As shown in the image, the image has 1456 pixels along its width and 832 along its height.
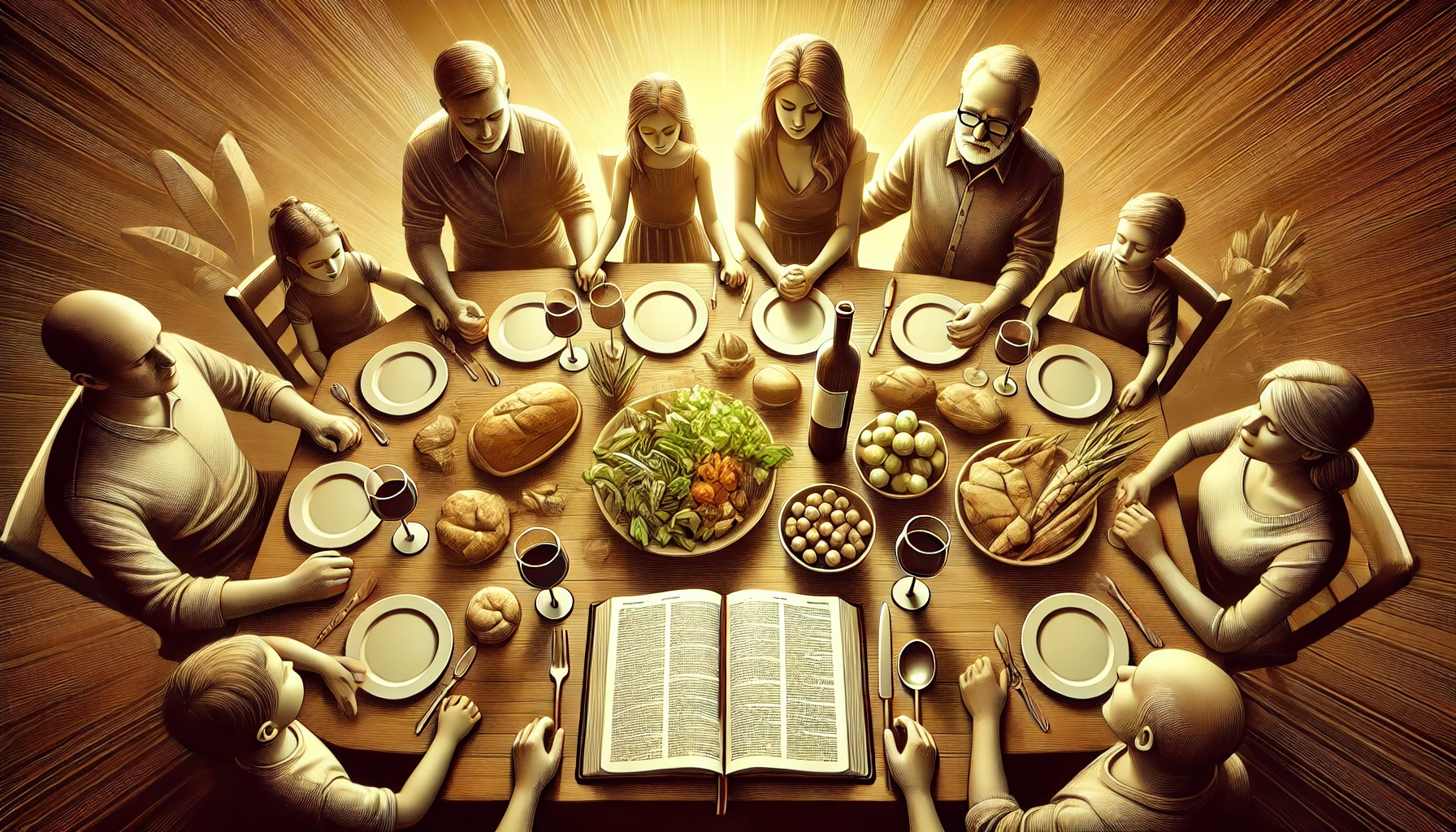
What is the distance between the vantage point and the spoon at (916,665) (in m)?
1.49

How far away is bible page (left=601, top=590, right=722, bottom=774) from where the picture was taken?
1389 mm

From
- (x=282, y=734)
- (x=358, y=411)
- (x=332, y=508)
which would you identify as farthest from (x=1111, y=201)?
(x=282, y=734)

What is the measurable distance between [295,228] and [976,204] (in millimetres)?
2160

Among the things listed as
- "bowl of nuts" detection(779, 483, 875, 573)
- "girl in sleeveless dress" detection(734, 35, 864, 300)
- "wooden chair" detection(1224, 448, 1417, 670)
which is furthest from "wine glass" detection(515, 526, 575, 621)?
"wooden chair" detection(1224, 448, 1417, 670)

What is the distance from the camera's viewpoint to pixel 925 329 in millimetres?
2053

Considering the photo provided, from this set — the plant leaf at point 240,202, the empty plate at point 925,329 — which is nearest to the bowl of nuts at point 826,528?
the empty plate at point 925,329

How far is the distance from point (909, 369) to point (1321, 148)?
121cm

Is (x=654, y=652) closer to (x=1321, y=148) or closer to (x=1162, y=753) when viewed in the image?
(x=1162, y=753)

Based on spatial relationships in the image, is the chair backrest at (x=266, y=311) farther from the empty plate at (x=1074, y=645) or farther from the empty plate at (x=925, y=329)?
the empty plate at (x=1074, y=645)

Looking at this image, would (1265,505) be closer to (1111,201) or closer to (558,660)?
(1111,201)

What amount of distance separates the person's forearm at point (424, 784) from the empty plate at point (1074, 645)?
1383 millimetres

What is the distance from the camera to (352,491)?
5.74ft

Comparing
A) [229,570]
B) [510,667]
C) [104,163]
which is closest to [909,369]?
[510,667]

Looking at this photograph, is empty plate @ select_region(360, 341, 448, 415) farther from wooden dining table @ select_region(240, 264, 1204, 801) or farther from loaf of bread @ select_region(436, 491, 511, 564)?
loaf of bread @ select_region(436, 491, 511, 564)
